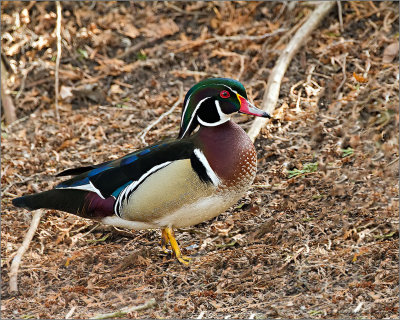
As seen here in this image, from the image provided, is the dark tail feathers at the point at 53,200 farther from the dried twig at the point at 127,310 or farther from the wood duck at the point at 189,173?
the dried twig at the point at 127,310

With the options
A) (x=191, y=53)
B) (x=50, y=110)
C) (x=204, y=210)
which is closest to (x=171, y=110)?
(x=191, y=53)

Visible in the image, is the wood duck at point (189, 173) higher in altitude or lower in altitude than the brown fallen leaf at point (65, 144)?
higher

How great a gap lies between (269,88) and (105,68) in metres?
1.84

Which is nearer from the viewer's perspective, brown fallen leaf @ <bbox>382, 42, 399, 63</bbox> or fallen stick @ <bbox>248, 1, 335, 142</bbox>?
fallen stick @ <bbox>248, 1, 335, 142</bbox>

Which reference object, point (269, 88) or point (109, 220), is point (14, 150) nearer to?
point (109, 220)

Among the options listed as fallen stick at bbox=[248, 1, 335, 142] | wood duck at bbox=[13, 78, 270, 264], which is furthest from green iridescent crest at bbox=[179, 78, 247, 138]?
fallen stick at bbox=[248, 1, 335, 142]

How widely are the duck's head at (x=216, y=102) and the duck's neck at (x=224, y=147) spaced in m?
0.06

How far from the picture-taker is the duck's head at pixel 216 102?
11.7ft

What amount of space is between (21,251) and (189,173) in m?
1.33

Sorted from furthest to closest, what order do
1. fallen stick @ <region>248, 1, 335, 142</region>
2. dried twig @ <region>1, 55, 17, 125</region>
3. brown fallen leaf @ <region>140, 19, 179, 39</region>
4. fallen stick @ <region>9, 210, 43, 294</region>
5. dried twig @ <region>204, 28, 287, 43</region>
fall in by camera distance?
brown fallen leaf @ <region>140, 19, 179, 39</region>
dried twig @ <region>204, 28, 287, 43</region>
dried twig @ <region>1, 55, 17, 125</region>
fallen stick @ <region>248, 1, 335, 142</region>
fallen stick @ <region>9, 210, 43, 294</region>

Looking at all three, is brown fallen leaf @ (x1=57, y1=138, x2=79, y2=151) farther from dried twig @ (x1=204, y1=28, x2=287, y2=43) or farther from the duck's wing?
dried twig @ (x1=204, y1=28, x2=287, y2=43)

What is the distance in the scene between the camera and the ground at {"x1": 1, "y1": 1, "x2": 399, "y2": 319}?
11.3 ft

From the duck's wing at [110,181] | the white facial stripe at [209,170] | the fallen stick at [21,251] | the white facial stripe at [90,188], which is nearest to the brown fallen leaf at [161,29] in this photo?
the fallen stick at [21,251]

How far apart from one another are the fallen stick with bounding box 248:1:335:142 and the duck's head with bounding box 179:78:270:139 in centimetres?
124
